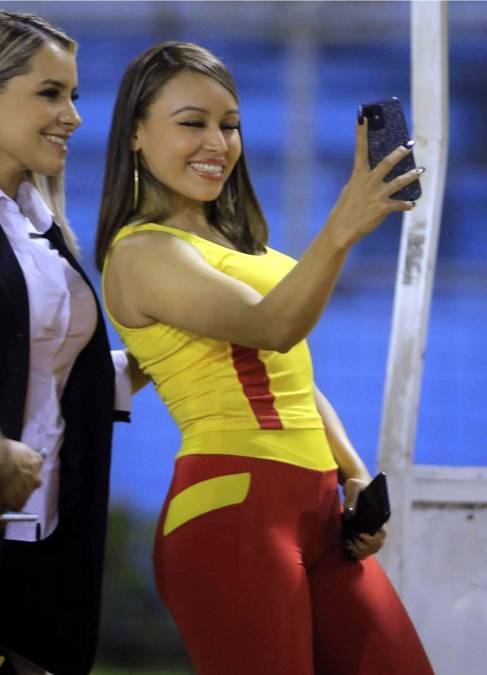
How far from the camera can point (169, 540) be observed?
177cm

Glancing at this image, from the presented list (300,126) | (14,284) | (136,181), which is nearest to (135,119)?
(136,181)

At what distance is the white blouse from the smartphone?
511 millimetres

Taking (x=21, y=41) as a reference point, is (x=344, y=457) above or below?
below

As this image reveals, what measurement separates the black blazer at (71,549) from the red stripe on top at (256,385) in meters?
0.22

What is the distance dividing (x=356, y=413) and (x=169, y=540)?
1345 mm

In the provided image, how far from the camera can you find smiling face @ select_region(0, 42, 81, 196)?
179 cm

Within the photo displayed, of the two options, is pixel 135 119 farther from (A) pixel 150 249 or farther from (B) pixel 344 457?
(B) pixel 344 457

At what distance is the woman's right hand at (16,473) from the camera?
1305 millimetres

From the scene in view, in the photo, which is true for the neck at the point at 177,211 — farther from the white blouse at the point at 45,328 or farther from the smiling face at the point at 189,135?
the white blouse at the point at 45,328

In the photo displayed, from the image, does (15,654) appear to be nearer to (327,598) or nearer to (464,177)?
(327,598)

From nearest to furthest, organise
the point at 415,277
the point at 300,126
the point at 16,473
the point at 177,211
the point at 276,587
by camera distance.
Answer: the point at 16,473
the point at 276,587
the point at 177,211
the point at 415,277
the point at 300,126

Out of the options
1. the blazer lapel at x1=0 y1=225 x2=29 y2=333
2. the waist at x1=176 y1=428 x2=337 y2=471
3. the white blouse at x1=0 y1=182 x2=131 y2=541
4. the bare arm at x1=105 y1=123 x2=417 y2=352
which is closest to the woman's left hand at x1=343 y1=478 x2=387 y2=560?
the waist at x1=176 y1=428 x2=337 y2=471

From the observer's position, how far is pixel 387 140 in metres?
1.59

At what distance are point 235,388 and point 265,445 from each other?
92 mm
